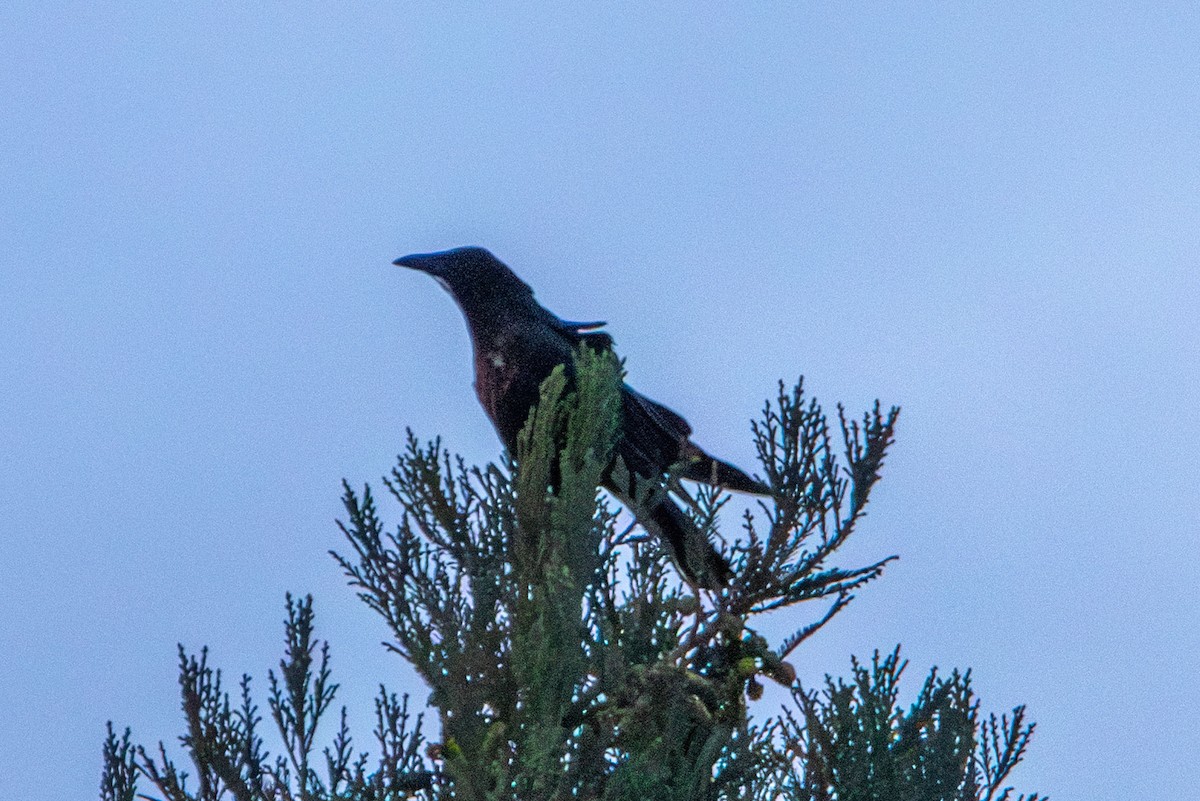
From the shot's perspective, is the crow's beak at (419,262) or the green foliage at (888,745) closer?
the green foliage at (888,745)

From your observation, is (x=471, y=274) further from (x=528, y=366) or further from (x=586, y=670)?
(x=586, y=670)

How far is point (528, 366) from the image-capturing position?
4.15 metres

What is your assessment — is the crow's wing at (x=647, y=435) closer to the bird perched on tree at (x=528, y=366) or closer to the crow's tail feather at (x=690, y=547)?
the bird perched on tree at (x=528, y=366)

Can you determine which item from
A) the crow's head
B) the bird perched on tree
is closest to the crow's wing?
the bird perched on tree

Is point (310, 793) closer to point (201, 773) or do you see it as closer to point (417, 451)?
point (201, 773)

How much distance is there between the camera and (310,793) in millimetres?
3033

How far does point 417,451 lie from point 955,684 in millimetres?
1562

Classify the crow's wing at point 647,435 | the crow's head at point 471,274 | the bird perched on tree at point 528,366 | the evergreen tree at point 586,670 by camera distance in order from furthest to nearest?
the crow's head at point 471,274 → the crow's wing at point 647,435 → the bird perched on tree at point 528,366 → the evergreen tree at point 586,670

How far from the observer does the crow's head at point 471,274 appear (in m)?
4.46

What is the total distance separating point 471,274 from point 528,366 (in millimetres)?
544

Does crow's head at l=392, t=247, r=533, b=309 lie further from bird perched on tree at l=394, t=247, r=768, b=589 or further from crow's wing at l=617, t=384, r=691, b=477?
crow's wing at l=617, t=384, r=691, b=477

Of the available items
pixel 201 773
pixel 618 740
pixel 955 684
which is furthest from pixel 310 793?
pixel 955 684

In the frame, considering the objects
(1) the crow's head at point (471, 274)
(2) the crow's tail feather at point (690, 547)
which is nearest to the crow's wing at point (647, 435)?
(2) the crow's tail feather at point (690, 547)

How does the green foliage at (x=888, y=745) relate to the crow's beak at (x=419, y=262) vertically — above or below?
below
